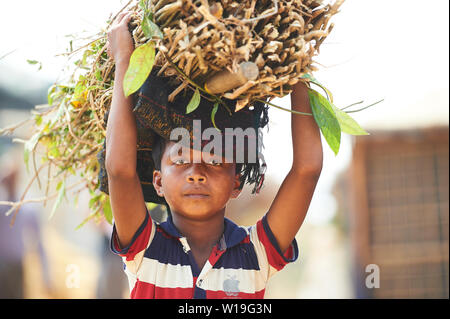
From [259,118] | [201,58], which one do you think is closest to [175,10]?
[201,58]

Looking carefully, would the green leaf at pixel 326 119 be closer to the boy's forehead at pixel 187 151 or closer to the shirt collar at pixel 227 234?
the boy's forehead at pixel 187 151

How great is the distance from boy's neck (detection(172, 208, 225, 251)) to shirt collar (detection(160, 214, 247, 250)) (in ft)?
0.09

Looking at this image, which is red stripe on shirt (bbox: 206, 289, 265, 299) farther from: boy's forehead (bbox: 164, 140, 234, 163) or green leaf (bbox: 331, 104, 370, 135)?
green leaf (bbox: 331, 104, 370, 135)

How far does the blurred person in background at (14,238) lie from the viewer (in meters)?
4.93

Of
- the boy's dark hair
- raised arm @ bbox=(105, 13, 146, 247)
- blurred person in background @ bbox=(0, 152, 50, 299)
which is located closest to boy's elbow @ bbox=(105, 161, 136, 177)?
raised arm @ bbox=(105, 13, 146, 247)

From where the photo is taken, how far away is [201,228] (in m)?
1.63

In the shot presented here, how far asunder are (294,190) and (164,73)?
0.55 m

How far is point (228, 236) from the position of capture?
1.63 meters

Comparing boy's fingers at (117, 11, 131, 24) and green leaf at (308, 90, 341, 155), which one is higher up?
boy's fingers at (117, 11, 131, 24)

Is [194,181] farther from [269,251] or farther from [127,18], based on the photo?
[127,18]

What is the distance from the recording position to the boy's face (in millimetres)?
1510

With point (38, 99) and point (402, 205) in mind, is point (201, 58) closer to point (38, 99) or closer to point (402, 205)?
point (402, 205)

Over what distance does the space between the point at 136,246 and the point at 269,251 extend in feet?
1.40

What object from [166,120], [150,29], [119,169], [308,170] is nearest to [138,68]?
[150,29]
